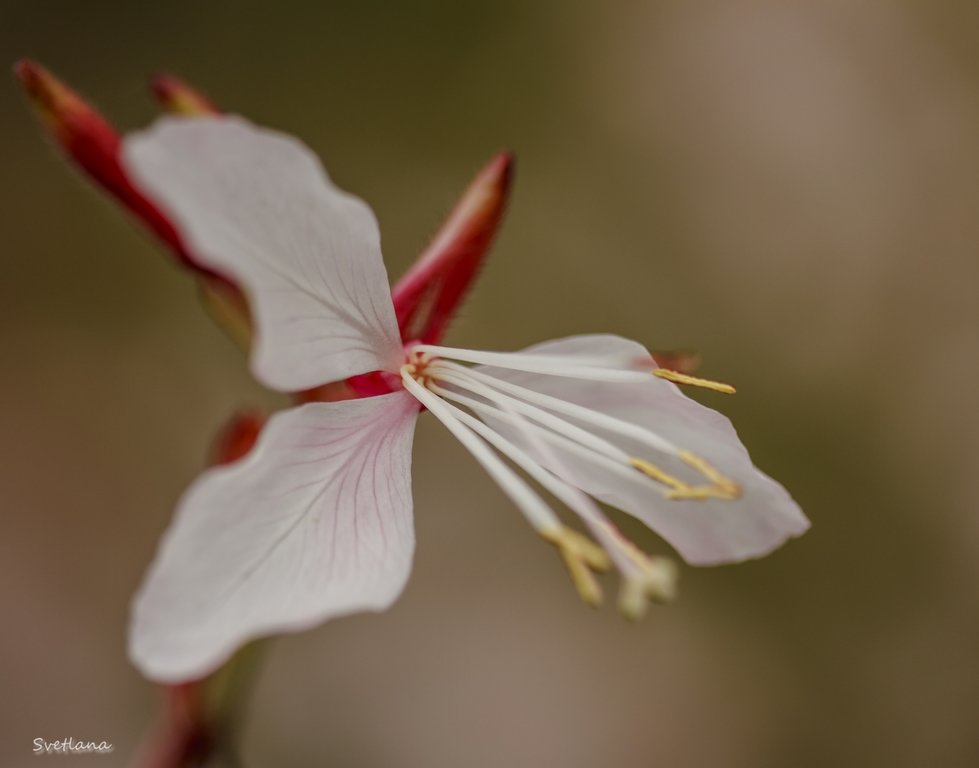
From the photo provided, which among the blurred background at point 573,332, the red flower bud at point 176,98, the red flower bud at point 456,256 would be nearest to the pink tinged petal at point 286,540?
the red flower bud at point 456,256

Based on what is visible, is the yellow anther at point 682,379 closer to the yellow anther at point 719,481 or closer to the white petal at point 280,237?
the yellow anther at point 719,481

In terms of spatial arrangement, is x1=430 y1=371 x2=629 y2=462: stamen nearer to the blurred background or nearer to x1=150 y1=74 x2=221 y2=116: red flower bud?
x1=150 y1=74 x2=221 y2=116: red flower bud

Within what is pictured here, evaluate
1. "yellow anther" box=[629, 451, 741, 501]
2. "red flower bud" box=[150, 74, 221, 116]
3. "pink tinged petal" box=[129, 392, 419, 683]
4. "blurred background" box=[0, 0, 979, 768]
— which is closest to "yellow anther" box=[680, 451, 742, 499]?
"yellow anther" box=[629, 451, 741, 501]

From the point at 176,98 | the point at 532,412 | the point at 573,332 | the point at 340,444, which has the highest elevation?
the point at 176,98

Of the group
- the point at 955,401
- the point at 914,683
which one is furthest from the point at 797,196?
the point at 914,683

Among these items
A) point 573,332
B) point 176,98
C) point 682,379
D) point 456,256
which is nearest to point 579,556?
point 682,379

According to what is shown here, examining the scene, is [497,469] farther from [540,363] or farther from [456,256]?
[456,256]
